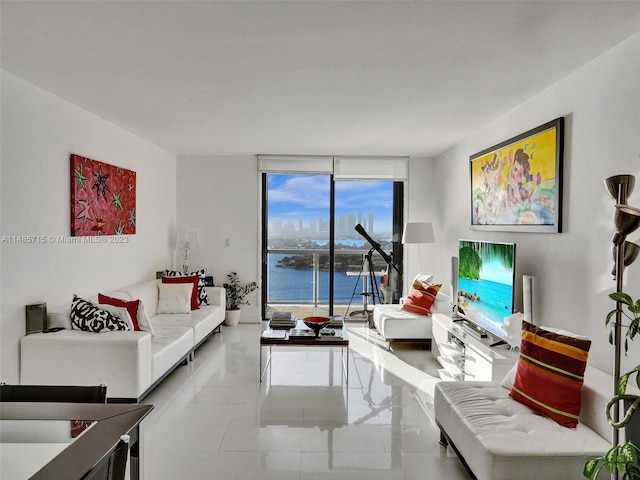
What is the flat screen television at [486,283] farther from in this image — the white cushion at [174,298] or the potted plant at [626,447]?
the white cushion at [174,298]

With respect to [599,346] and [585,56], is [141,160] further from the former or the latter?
[599,346]

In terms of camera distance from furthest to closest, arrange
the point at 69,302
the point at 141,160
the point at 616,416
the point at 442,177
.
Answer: the point at 442,177 → the point at 141,160 → the point at 69,302 → the point at 616,416

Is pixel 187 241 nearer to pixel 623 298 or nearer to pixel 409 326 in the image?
pixel 409 326

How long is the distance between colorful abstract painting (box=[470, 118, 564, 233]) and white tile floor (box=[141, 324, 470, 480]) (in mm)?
1663

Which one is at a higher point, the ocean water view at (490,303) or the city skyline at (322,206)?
the city skyline at (322,206)

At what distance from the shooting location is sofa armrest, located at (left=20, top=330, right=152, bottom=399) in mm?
3236

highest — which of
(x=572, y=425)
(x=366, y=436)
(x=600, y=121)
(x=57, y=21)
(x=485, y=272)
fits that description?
(x=57, y=21)

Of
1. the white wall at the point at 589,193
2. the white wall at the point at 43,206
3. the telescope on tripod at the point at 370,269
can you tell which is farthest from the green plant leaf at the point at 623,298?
the telescope on tripod at the point at 370,269

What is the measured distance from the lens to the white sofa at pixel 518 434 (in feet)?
6.69

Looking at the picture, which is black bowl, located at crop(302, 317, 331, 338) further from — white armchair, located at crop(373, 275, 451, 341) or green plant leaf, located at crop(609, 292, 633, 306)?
green plant leaf, located at crop(609, 292, 633, 306)

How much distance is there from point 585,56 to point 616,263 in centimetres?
140

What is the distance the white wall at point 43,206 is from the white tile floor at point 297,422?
1.19 meters

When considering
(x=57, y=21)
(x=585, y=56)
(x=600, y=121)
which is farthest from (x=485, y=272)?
(x=57, y=21)

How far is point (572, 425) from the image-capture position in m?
2.29
